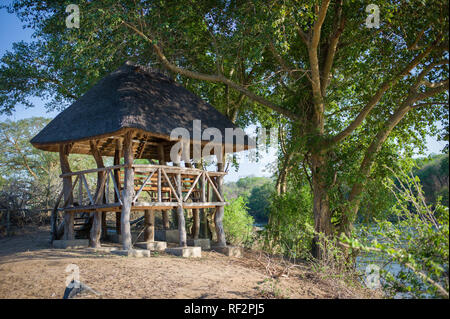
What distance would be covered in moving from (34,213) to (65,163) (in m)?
5.96

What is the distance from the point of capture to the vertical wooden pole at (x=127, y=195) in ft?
25.5

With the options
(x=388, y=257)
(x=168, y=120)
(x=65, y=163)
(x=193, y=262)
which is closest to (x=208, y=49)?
(x=168, y=120)

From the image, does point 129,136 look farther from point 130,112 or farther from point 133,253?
point 133,253

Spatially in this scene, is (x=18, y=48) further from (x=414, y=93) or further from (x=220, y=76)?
(x=414, y=93)

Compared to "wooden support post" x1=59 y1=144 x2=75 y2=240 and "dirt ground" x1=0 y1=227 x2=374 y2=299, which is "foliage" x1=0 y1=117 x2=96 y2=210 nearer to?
"wooden support post" x1=59 y1=144 x2=75 y2=240

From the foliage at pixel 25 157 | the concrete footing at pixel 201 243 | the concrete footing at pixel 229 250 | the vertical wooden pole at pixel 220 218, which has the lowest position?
the concrete footing at pixel 229 250

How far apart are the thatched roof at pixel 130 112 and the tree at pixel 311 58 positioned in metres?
0.60

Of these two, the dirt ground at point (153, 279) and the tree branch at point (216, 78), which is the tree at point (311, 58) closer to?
the tree branch at point (216, 78)

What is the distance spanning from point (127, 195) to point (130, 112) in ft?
5.51

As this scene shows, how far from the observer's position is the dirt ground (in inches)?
192

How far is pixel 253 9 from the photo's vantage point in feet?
28.4

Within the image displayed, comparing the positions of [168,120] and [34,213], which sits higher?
[168,120]

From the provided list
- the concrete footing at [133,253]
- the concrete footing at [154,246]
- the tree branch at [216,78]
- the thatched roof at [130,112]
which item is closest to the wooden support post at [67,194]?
the thatched roof at [130,112]
